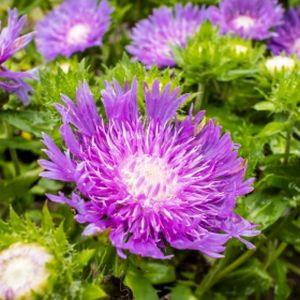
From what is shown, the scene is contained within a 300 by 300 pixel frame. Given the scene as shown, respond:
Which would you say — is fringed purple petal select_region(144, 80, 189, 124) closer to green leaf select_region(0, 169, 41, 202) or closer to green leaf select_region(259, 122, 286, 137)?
green leaf select_region(259, 122, 286, 137)

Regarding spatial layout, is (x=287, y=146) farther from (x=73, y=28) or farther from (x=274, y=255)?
(x=73, y=28)

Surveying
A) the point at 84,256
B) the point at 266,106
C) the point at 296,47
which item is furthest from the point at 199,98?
the point at 84,256

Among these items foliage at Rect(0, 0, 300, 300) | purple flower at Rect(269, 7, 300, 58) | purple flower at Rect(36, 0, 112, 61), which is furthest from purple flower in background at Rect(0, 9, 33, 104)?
purple flower at Rect(269, 7, 300, 58)

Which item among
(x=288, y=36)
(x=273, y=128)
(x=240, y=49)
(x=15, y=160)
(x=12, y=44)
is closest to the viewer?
(x=12, y=44)

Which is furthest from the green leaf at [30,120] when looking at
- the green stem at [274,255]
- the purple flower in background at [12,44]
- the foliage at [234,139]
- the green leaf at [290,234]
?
the green stem at [274,255]

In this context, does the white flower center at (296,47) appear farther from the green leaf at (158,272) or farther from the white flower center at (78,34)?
the green leaf at (158,272)

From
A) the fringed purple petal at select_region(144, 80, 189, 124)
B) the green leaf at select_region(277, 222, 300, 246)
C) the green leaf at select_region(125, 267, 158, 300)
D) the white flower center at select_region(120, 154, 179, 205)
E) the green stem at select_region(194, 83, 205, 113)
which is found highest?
the fringed purple petal at select_region(144, 80, 189, 124)

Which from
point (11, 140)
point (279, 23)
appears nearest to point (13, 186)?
point (11, 140)
